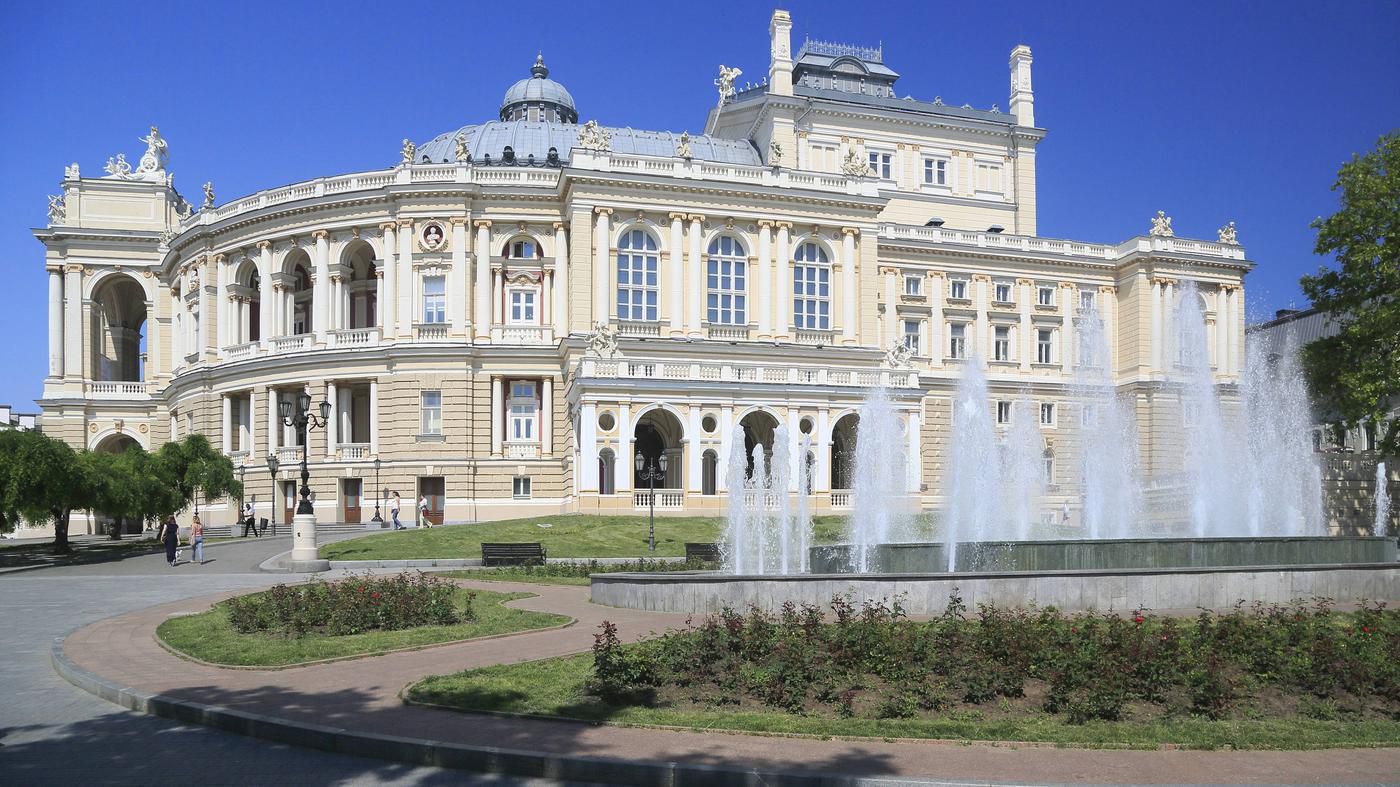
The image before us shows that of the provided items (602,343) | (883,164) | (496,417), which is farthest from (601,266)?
(883,164)

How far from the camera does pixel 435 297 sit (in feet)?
202

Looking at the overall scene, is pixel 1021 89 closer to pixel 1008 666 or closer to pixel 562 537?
pixel 562 537

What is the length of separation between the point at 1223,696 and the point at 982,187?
67823mm

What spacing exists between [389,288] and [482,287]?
521cm

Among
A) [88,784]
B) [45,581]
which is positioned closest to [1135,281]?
[45,581]

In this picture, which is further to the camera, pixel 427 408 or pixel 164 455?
pixel 427 408

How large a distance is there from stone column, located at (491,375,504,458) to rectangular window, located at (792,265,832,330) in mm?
17595

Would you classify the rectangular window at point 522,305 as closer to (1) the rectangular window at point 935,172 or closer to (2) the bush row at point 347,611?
(1) the rectangular window at point 935,172

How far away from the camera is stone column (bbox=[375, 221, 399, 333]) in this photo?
61188 millimetres

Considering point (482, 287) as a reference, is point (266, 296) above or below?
below

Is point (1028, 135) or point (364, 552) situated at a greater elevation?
point (1028, 135)

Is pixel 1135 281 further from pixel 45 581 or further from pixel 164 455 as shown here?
pixel 45 581

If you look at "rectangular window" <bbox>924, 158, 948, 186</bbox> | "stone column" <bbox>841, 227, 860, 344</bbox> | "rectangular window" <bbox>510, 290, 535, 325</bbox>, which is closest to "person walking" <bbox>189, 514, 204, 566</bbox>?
A: "rectangular window" <bbox>510, 290, 535, 325</bbox>

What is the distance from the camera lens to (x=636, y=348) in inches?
2315
